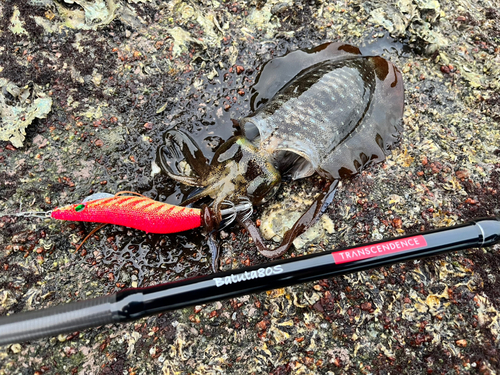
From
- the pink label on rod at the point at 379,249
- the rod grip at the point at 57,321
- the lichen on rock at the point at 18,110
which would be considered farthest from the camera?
the lichen on rock at the point at 18,110

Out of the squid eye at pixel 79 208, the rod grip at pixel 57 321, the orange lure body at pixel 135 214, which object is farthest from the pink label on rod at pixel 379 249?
the squid eye at pixel 79 208

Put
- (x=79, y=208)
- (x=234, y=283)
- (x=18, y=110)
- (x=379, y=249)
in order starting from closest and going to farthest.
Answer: (x=234, y=283) < (x=379, y=249) < (x=79, y=208) < (x=18, y=110)

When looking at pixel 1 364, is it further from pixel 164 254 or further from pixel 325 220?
pixel 325 220

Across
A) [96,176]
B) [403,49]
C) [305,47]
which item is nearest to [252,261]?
[96,176]

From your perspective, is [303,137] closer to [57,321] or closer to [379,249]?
[379,249]

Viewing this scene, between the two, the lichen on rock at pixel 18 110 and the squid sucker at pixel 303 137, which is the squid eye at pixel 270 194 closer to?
the squid sucker at pixel 303 137

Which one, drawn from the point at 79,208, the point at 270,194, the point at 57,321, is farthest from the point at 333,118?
the point at 57,321
